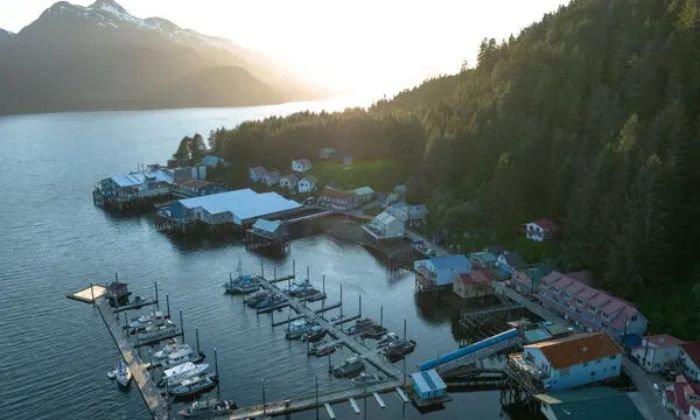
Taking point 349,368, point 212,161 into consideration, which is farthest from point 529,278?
point 212,161

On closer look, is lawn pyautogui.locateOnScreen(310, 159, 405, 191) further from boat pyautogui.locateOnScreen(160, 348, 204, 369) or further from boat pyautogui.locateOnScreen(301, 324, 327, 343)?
boat pyautogui.locateOnScreen(160, 348, 204, 369)

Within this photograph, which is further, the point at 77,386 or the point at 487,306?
the point at 487,306

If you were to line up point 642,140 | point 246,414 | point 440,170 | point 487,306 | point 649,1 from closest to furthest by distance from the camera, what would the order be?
point 246,414 → point 487,306 → point 642,140 → point 649,1 → point 440,170

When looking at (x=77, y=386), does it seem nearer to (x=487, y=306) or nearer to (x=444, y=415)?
(x=444, y=415)

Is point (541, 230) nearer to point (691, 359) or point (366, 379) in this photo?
point (691, 359)

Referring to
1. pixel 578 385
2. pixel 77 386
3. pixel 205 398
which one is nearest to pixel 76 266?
pixel 77 386

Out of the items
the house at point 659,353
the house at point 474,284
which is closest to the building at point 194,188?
the house at point 474,284
